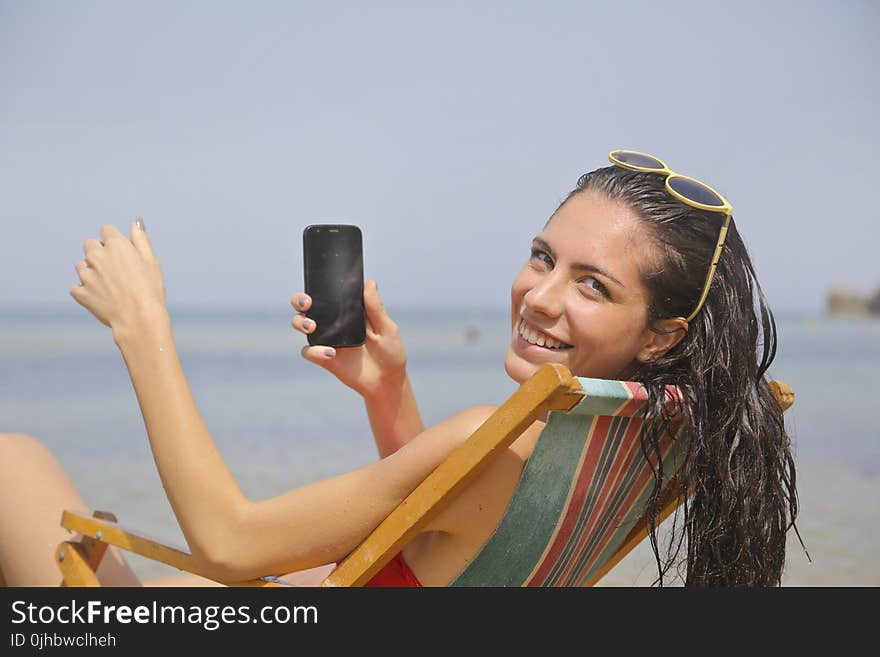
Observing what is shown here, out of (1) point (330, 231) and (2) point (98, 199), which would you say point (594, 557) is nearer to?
(1) point (330, 231)

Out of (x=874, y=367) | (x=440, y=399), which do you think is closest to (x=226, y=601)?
(x=440, y=399)

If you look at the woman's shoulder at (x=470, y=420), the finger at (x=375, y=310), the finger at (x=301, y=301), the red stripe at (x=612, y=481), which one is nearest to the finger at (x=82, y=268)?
the finger at (x=301, y=301)

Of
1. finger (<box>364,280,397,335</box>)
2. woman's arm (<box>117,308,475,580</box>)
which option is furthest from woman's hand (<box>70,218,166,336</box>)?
finger (<box>364,280,397,335</box>)

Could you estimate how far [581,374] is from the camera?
7.91 ft

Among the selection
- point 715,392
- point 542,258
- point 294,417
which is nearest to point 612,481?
point 715,392

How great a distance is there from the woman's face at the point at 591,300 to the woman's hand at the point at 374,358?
1.64 ft

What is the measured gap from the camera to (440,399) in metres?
16.5

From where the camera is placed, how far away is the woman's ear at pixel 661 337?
2.38m

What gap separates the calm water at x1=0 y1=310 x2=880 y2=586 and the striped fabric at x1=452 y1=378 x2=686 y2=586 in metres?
0.88

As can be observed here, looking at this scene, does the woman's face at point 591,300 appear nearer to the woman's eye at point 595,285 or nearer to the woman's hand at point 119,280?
the woman's eye at point 595,285

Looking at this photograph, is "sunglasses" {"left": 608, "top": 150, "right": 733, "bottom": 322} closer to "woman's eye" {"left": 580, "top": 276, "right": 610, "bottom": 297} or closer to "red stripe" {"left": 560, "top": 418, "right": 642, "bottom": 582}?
"woman's eye" {"left": 580, "top": 276, "right": 610, "bottom": 297}

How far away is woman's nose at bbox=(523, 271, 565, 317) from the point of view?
7.65 feet

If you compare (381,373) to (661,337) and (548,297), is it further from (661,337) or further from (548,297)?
(661,337)

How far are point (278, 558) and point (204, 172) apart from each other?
46.1m
